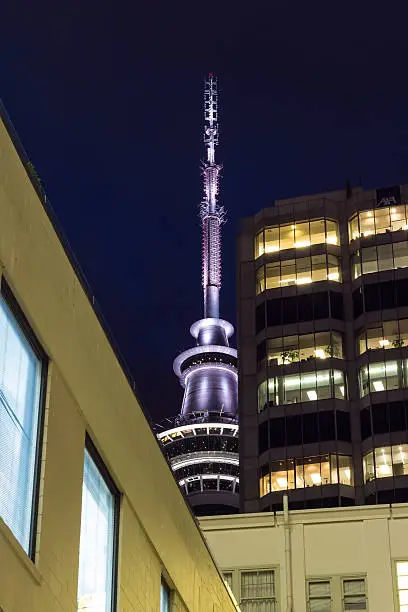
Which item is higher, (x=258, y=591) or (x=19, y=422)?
(x=258, y=591)

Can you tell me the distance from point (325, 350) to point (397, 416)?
11.7 metres

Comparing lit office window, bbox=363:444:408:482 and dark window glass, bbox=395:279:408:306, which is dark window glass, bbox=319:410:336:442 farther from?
dark window glass, bbox=395:279:408:306

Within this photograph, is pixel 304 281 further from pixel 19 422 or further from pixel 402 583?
pixel 19 422

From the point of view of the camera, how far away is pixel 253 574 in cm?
4484

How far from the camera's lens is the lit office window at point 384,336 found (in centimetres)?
12700

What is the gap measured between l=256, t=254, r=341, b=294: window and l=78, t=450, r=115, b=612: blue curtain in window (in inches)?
4451

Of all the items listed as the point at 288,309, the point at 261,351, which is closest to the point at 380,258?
the point at 288,309

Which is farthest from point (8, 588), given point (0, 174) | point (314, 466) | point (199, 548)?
point (314, 466)

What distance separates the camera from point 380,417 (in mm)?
123375

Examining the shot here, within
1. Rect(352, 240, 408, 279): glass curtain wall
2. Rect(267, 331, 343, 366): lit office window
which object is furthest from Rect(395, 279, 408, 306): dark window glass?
Rect(267, 331, 343, 366): lit office window

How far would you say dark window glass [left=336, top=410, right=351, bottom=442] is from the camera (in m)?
124

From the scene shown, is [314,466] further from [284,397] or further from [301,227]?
[301,227]

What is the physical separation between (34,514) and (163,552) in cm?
771

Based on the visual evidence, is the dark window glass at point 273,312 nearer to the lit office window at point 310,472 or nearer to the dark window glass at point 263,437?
the dark window glass at point 263,437
